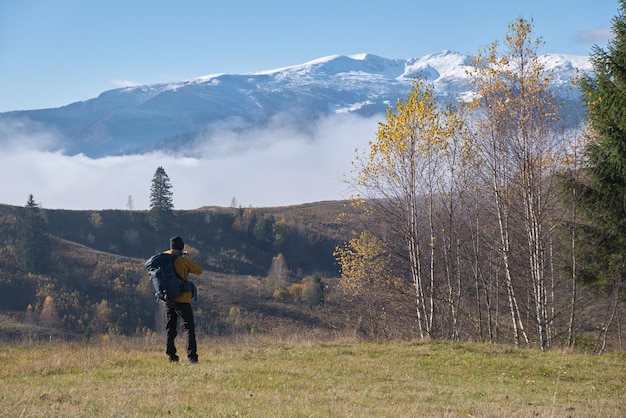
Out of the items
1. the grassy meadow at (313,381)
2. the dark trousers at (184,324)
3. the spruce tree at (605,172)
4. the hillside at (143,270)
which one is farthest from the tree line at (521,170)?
the hillside at (143,270)

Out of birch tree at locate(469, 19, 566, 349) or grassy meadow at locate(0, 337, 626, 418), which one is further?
birch tree at locate(469, 19, 566, 349)

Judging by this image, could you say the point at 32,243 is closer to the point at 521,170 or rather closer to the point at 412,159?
the point at 412,159

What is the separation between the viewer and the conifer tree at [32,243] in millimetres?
106750

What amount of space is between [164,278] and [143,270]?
4053 inches

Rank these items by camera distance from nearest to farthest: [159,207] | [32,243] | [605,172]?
[605,172] → [32,243] → [159,207]

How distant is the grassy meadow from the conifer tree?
96996 mm

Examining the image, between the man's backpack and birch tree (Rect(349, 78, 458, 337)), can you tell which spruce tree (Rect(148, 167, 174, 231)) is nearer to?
birch tree (Rect(349, 78, 458, 337))

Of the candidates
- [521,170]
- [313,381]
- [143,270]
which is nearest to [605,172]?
[521,170]

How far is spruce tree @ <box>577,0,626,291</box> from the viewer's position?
701 inches

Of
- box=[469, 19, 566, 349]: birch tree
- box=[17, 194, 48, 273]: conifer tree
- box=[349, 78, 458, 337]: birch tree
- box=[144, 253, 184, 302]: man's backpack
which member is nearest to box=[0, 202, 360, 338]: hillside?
box=[17, 194, 48, 273]: conifer tree

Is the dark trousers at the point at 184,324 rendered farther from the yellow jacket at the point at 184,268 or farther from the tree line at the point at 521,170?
the tree line at the point at 521,170

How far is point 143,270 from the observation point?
4405 inches

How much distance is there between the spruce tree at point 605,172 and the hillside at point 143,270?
148 ft

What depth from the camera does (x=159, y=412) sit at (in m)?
8.15
